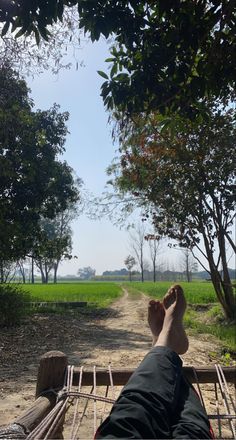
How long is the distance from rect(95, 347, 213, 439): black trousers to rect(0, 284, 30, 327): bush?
630 centimetres

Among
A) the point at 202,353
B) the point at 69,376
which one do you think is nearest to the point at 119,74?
the point at 69,376

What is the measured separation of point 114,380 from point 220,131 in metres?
6.35

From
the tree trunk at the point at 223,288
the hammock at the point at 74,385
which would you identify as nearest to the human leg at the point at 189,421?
the hammock at the point at 74,385

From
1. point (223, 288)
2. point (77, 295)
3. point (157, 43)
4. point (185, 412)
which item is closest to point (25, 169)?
point (223, 288)

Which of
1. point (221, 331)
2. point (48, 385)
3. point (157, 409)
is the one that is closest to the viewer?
point (157, 409)

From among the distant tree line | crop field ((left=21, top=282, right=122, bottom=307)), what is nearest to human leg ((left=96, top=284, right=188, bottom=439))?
the distant tree line

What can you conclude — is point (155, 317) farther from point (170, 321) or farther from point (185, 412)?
point (185, 412)

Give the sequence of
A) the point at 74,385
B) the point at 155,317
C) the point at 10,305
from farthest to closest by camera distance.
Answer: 1. the point at 10,305
2. the point at 155,317
3. the point at 74,385

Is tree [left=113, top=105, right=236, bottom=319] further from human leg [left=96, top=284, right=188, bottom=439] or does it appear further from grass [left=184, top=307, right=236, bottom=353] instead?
human leg [left=96, top=284, right=188, bottom=439]

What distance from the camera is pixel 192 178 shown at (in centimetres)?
777

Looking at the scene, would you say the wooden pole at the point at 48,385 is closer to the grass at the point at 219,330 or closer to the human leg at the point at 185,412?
the human leg at the point at 185,412

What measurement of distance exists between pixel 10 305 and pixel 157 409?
6626mm

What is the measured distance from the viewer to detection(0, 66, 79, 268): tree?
7203 mm

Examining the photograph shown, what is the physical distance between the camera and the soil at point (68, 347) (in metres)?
3.69
